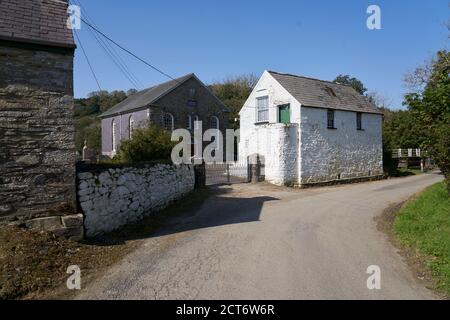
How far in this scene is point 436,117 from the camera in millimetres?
12977

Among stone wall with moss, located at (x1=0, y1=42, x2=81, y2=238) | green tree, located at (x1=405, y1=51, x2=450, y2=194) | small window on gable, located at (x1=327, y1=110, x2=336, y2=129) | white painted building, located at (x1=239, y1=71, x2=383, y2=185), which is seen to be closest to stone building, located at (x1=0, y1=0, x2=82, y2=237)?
stone wall with moss, located at (x1=0, y1=42, x2=81, y2=238)

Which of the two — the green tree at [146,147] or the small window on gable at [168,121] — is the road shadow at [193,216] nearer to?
the green tree at [146,147]

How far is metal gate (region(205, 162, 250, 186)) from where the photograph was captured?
21.2 metres

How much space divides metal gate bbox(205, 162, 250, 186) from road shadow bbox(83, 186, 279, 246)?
13.2 feet

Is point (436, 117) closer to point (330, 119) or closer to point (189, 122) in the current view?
point (330, 119)

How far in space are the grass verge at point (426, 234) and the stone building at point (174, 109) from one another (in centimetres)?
2462

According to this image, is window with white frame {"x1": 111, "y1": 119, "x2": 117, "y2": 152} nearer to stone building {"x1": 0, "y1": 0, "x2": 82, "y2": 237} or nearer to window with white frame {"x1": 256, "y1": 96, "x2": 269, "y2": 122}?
window with white frame {"x1": 256, "y1": 96, "x2": 269, "y2": 122}

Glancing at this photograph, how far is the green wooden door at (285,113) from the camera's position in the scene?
73.6 feet

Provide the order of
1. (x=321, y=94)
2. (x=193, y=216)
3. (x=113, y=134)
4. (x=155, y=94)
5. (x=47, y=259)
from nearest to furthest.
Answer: (x=47, y=259), (x=193, y=216), (x=321, y=94), (x=155, y=94), (x=113, y=134)

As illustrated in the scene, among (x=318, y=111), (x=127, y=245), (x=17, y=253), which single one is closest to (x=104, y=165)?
(x=127, y=245)

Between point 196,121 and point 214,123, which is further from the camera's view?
point 214,123

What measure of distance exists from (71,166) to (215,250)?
12.2 ft

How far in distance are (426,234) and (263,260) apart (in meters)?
4.30

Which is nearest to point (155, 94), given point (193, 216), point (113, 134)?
point (113, 134)
